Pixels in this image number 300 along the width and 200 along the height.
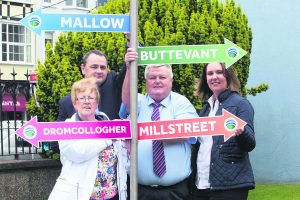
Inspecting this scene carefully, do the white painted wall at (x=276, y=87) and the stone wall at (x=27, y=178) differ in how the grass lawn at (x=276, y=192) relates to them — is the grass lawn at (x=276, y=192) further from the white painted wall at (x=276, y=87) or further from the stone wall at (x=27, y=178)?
the stone wall at (x=27, y=178)

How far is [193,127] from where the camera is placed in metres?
3.27

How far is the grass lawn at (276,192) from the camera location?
28.6 feet

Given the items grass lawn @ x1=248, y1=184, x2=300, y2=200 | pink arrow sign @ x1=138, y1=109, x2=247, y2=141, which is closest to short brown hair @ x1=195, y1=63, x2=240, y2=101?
pink arrow sign @ x1=138, y1=109, x2=247, y2=141

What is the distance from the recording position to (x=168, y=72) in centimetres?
394

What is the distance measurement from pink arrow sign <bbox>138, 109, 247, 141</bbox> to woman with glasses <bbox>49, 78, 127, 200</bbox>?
0.48m

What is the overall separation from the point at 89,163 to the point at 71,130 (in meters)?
0.53

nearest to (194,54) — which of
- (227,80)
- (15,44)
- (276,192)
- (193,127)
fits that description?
(193,127)

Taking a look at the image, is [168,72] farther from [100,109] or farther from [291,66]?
[291,66]

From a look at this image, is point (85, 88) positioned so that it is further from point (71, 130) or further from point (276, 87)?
point (276, 87)

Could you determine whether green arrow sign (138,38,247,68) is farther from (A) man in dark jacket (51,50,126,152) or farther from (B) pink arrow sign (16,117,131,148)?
(A) man in dark jacket (51,50,126,152)

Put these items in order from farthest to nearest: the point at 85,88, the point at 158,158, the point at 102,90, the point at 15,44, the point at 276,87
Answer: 1. the point at 15,44
2. the point at 276,87
3. the point at 102,90
4. the point at 158,158
5. the point at 85,88

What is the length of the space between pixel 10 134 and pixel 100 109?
4.18m

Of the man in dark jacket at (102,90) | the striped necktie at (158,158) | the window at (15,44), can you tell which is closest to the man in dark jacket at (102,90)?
the man in dark jacket at (102,90)

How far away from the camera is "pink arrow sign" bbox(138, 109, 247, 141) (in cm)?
324
